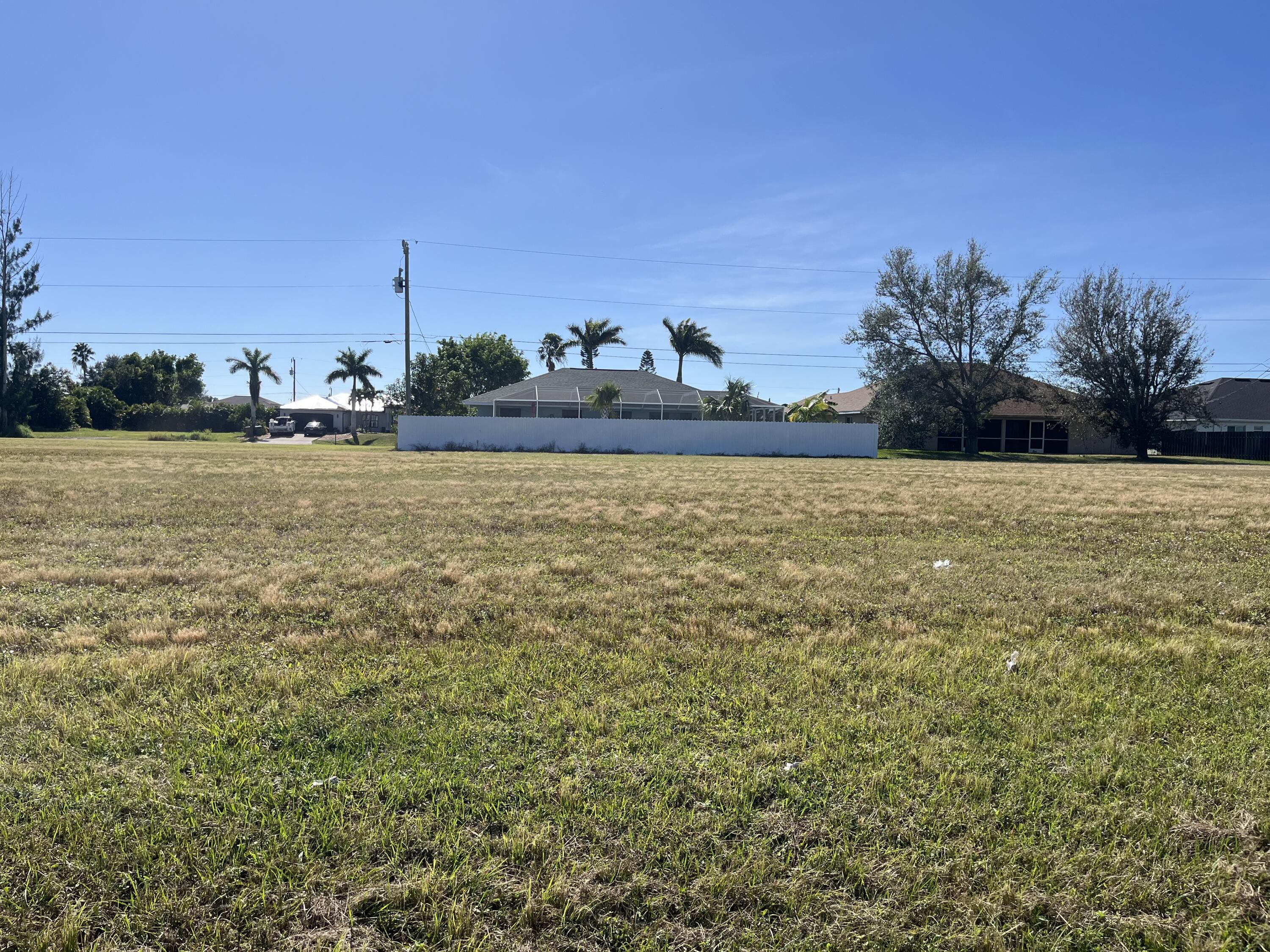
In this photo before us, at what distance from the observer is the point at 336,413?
77.2 metres

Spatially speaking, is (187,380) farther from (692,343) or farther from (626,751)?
(626,751)

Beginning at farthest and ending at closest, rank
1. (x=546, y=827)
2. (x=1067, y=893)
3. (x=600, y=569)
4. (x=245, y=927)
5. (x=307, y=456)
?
(x=307, y=456) → (x=600, y=569) → (x=546, y=827) → (x=1067, y=893) → (x=245, y=927)

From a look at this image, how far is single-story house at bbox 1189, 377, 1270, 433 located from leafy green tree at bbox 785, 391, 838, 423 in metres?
25.5

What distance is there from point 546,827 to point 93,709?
2326 mm

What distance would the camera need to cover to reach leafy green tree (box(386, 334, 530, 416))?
53.2 m

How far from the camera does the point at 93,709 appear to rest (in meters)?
3.32

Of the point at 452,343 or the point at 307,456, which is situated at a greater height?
the point at 452,343

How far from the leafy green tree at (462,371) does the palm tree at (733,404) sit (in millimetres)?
19258

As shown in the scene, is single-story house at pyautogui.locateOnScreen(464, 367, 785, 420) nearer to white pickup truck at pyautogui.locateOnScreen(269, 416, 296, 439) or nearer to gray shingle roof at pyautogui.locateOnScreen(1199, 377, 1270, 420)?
white pickup truck at pyautogui.locateOnScreen(269, 416, 296, 439)

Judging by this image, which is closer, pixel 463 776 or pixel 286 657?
pixel 463 776

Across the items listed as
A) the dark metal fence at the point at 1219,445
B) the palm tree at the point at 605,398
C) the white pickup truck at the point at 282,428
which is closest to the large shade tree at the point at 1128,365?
the dark metal fence at the point at 1219,445

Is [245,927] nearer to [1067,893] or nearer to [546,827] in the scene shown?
[546,827]

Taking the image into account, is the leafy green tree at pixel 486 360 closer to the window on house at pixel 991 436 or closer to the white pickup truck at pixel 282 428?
the white pickup truck at pixel 282 428

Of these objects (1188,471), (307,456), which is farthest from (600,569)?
(1188,471)
